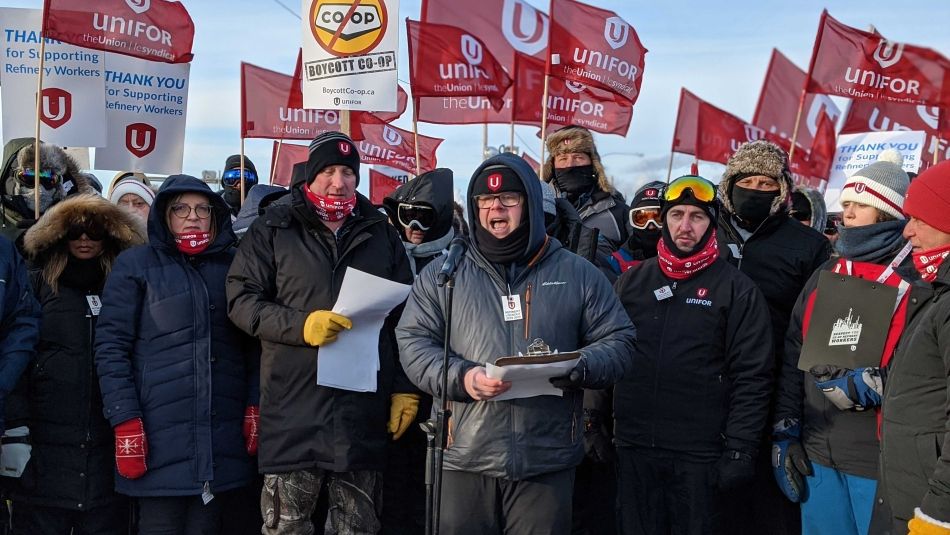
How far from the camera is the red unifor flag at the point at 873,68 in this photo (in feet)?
33.4

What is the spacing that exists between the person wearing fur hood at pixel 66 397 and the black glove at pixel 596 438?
251 cm

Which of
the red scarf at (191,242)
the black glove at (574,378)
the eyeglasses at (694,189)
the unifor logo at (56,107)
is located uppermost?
the unifor logo at (56,107)

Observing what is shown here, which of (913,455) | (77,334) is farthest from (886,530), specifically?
(77,334)

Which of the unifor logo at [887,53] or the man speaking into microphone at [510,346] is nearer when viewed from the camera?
the man speaking into microphone at [510,346]

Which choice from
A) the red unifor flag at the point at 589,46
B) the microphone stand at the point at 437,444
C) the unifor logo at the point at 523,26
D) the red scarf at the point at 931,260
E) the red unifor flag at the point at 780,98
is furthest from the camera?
the red unifor flag at the point at 780,98

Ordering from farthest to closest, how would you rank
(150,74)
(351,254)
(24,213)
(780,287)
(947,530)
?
(150,74) < (24,213) < (780,287) < (351,254) < (947,530)

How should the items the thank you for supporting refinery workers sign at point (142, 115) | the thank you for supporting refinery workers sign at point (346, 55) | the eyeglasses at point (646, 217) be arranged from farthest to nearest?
the thank you for supporting refinery workers sign at point (142, 115) < the thank you for supporting refinery workers sign at point (346, 55) < the eyeglasses at point (646, 217)

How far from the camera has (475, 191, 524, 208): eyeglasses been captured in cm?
405

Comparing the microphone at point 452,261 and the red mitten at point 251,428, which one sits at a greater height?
the microphone at point 452,261

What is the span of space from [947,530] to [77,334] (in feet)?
13.2

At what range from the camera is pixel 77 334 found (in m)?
4.80

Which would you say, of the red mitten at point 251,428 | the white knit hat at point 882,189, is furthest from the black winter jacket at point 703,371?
the red mitten at point 251,428

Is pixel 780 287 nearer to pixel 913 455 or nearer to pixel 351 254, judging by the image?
pixel 913 455

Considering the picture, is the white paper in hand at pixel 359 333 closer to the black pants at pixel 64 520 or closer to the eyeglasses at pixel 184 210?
the eyeglasses at pixel 184 210
